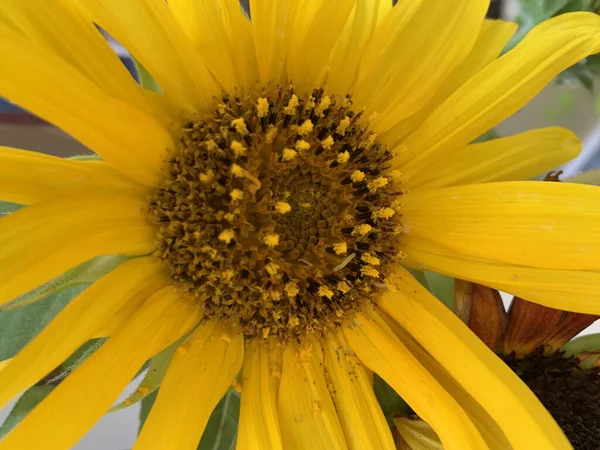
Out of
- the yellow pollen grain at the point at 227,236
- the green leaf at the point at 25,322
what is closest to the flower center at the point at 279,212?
the yellow pollen grain at the point at 227,236

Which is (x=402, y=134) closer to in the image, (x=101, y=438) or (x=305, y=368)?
(x=305, y=368)

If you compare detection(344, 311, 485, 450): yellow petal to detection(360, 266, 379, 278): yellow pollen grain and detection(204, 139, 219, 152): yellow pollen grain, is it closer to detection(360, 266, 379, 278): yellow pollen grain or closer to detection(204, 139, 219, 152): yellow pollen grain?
detection(360, 266, 379, 278): yellow pollen grain

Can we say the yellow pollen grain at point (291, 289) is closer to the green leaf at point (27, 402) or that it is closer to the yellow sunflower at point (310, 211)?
the yellow sunflower at point (310, 211)

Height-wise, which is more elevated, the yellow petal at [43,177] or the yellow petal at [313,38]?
the yellow petal at [313,38]

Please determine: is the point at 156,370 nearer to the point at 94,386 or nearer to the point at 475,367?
the point at 94,386

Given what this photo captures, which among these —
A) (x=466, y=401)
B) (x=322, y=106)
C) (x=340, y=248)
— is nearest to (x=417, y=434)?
(x=466, y=401)

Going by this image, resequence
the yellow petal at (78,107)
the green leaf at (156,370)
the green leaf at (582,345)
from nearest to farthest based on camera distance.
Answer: the yellow petal at (78,107) → the green leaf at (156,370) → the green leaf at (582,345)

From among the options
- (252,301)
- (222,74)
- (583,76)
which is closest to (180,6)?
(222,74)
